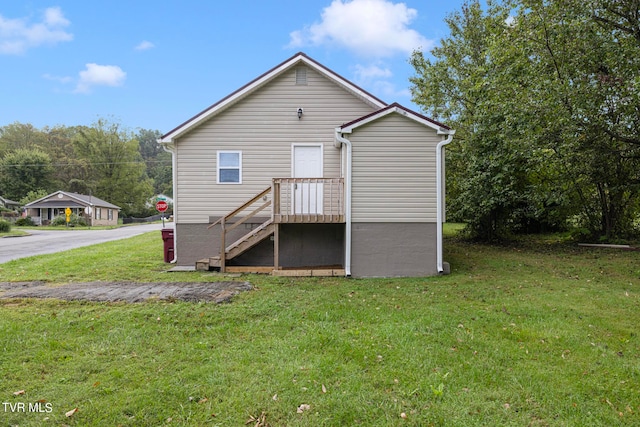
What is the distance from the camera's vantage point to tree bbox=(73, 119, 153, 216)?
47.1 metres

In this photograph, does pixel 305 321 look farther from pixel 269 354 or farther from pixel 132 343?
pixel 132 343

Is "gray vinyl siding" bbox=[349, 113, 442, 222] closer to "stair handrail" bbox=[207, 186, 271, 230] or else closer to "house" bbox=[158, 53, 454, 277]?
"house" bbox=[158, 53, 454, 277]

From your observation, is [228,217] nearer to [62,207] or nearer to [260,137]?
[260,137]

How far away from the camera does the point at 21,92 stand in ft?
131

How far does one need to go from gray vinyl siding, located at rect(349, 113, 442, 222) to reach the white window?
336 cm

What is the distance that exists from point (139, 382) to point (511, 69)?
11888 mm

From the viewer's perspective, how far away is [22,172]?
47.1 metres

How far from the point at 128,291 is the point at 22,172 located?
5494 cm

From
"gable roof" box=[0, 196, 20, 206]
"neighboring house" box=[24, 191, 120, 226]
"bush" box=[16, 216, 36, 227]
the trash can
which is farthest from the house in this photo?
"gable roof" box=[0, 196, 20, 206]

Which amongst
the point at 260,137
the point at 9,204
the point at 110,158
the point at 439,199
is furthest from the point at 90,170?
the point at 439,199

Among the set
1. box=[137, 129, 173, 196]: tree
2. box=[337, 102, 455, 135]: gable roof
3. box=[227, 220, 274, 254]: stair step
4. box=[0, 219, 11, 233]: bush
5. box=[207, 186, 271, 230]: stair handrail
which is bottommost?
box=[0, 219, 11, 233]: bush

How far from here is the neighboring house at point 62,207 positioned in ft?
128

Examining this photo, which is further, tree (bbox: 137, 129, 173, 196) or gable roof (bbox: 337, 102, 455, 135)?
tree (bbox: 137, 129, 173, 196)

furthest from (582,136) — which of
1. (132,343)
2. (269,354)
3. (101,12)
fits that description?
(101,12)
